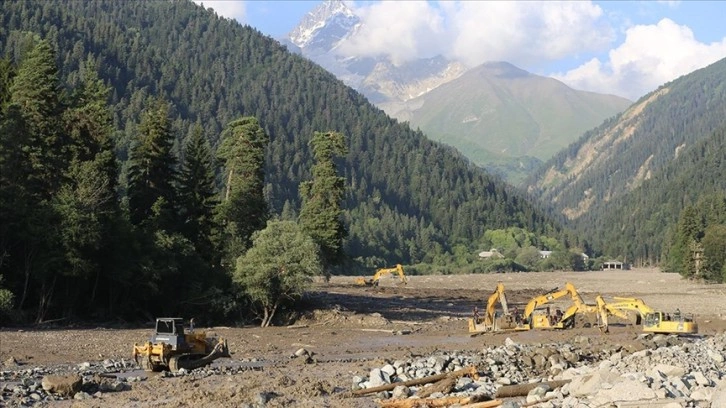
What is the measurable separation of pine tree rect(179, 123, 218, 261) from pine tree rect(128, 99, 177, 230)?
127cm

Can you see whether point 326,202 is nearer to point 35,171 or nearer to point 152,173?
point 152,173

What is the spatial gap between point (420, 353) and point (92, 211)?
20.7 metres

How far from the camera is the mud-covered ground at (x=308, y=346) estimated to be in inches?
1030

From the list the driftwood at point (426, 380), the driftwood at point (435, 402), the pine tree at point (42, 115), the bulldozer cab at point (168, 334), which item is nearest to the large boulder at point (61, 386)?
the bulldozer cab at point (168, 334)

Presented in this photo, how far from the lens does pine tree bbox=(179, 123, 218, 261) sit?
5956 centimetres

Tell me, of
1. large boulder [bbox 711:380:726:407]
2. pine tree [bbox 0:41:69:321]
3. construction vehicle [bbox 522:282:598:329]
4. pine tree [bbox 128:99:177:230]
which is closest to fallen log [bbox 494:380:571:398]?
large boulder [bbox 711:380:726:407]

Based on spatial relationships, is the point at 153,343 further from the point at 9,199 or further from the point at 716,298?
the point at 716,298

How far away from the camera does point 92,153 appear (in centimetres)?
5453

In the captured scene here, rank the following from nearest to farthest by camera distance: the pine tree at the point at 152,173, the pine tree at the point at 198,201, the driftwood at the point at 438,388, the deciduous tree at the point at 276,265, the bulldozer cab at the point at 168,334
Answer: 1. the driftwood at the point at 438,388
2. the bulldozer cab at the point at 168,334
3. the deciduous tree at the point at 276,265
4. the pine tree at the point at 152,173
5. the pine tree at the point at 198,201

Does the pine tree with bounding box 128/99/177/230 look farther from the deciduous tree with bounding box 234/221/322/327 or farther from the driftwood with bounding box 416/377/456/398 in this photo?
the driftwood with bounding box 416/377/456/398

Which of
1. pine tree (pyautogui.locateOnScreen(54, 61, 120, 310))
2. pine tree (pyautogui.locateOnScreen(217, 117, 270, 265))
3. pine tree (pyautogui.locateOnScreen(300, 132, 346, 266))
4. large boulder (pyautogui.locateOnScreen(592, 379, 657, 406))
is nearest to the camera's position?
large boulder (pyautogui.locateOnScreen(592, 379, 657, 406))

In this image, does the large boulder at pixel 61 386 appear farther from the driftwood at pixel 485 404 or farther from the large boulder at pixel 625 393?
the large boulder at pixel 625 393

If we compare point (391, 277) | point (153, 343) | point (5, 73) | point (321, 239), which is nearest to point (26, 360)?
point (153, 343)

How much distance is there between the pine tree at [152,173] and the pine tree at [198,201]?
127 centimetres
